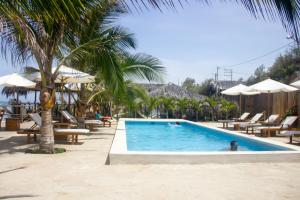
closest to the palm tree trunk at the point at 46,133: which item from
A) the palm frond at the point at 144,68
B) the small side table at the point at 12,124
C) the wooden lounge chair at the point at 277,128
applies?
the palm frond at the point at 144,68

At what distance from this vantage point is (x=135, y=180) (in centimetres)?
542

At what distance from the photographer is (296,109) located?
16031 millimetres

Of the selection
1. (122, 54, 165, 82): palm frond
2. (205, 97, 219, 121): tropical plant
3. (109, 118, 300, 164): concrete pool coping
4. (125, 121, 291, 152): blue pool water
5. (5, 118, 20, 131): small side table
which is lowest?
(125, 121, 291, 152): blue pool water

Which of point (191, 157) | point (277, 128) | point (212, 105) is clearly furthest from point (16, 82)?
point (212, 105)

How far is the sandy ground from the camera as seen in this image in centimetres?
461

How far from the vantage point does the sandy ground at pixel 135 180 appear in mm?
4609

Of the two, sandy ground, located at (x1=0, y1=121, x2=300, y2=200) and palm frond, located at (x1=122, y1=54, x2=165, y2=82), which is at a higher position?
palm frond, located at (x1=122, y1=54, x2=165, y2=82)

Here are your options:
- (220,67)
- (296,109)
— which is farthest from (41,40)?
(220,67)

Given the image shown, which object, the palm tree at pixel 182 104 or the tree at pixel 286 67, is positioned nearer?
the palm tree at pixel 182 104

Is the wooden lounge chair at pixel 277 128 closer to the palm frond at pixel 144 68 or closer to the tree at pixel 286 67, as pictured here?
the palm frond at pixel 144 68

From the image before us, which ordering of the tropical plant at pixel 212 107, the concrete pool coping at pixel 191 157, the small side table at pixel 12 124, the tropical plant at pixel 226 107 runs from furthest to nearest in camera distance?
the tropical plant at pixel 212 107 → the tropical plant at pixel 226 107 → the small side table at pixel 12 124 → the concrete pool coping at pixel 191 157

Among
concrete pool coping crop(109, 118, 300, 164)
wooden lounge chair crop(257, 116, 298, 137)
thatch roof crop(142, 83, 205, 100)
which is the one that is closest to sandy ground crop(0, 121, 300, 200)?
Result: concrete pool coping crop(109, 118, 300, 164)

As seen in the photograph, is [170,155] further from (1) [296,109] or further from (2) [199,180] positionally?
(1) [296,109]

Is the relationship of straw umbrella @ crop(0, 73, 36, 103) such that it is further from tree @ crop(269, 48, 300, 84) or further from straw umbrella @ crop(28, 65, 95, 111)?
tree @ crop(269, 48, 300, 84)
